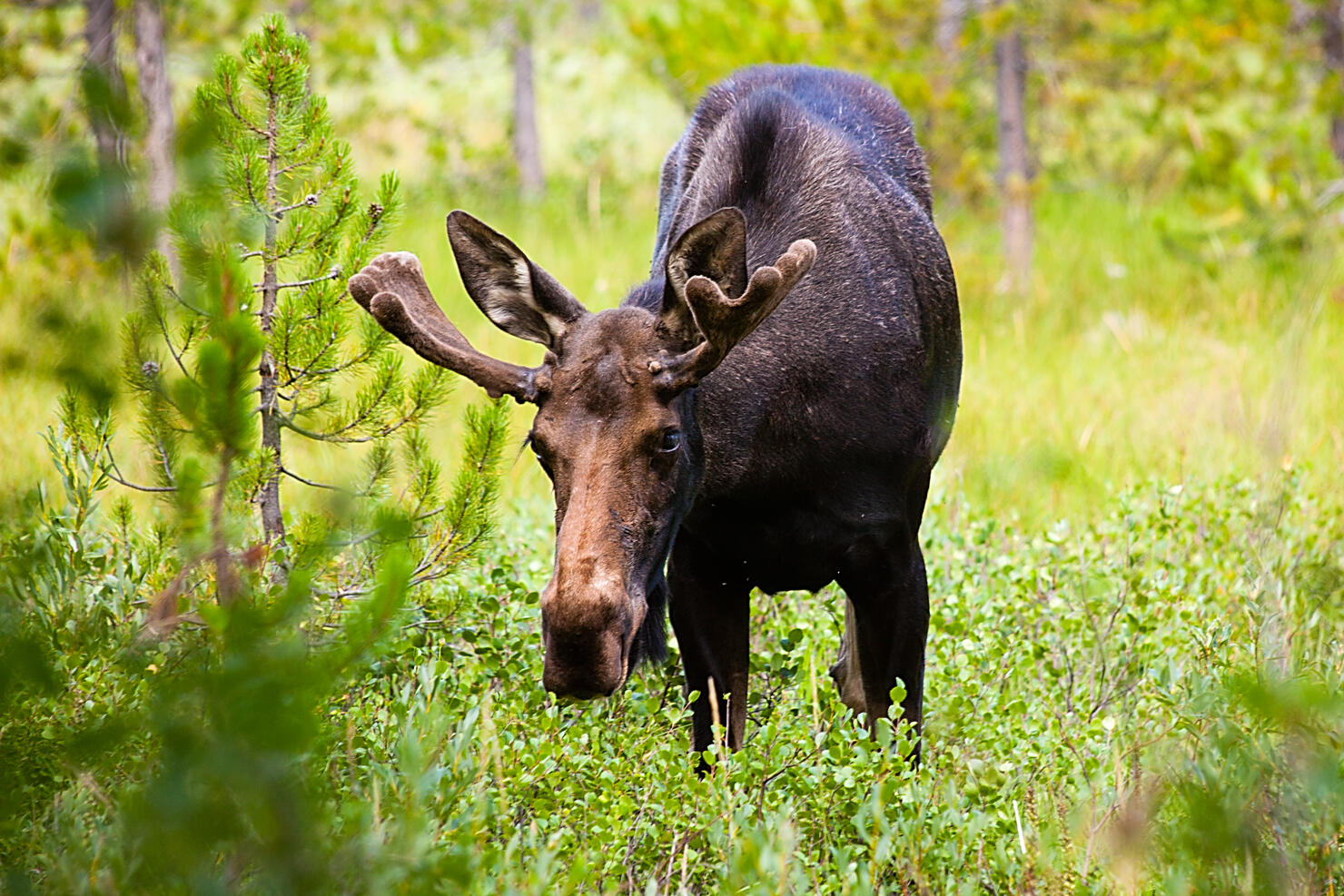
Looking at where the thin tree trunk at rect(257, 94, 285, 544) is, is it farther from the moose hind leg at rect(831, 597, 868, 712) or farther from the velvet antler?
the moose hind leg at rect(831, 597, 868, 712)

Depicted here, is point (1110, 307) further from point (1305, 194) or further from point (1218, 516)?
point (1218, 516)

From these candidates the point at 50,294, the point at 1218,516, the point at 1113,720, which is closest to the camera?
the point at 50,294

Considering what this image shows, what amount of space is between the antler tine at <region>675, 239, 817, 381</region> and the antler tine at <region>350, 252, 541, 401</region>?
1.24 ft

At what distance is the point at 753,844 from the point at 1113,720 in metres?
1.40

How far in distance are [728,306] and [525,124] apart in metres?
13.2

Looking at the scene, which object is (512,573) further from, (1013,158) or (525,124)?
(525,124)

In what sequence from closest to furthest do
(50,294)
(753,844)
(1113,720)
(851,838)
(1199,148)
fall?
(50,294) → (753,844) → (851,838) → (1113,720) → (1199,148)

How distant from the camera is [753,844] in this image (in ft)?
8.38

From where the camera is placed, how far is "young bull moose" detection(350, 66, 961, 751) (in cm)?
304

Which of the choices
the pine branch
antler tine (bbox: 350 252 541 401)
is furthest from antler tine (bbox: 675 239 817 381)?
the pine branch

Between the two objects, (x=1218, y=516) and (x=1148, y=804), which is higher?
(x=1148, y=804)

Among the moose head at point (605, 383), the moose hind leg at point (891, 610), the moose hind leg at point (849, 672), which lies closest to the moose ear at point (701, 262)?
the moose head at point (605, 383)

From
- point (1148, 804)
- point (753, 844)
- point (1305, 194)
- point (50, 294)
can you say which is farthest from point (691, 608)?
point (1305, 194)

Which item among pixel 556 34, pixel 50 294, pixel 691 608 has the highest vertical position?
pixel 556 34
